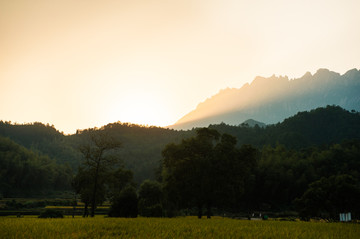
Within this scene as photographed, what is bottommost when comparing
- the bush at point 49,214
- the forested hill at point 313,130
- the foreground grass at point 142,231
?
the bush at point 49,214

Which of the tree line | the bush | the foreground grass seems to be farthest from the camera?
the bush

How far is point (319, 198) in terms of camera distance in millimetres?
45031

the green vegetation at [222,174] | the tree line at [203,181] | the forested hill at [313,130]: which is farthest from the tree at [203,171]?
the forested hill at [313,130]

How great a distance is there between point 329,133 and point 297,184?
91.6 m

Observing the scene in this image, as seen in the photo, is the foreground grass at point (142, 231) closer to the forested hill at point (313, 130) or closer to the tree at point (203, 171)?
the tree at point (203, 171)

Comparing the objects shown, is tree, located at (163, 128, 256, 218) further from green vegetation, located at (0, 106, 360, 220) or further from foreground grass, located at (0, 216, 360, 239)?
foreground grass, located at (0, 216, 360, 239)

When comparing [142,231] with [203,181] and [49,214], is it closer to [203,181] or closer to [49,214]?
[203,181]

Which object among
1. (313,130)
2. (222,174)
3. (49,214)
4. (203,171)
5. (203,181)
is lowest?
(49,214)

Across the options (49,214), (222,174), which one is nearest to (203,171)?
(222,174)

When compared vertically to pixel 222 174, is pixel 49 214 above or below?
below

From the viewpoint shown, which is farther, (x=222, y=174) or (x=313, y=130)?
(x=313, y=130)

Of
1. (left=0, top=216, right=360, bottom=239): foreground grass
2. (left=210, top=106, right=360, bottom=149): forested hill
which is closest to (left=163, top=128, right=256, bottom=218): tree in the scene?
(left=0, top=216, right=360, bottom=239): foreground grass

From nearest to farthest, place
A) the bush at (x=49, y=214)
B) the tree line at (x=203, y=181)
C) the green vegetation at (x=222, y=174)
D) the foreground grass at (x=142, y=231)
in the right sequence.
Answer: the foreground grass at (x=142, y=231) → the tree line at (x=203, y=181) → the green vegetation at (x=222, y=174) → the bush at (x=49, y=214)

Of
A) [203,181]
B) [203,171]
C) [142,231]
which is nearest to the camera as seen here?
[142,231]
